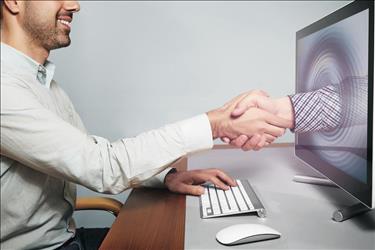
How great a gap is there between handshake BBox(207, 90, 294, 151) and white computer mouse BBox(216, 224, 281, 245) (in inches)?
13.0

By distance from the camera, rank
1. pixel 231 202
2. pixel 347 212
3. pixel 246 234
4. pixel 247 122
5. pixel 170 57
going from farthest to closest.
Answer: pixel 170 57
pixel 247 122
pixel 231 202
pixel 347 212
pixel 246 234

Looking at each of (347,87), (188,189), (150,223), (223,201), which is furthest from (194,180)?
(347,87)

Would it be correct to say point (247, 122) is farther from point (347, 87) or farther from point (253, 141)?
point (347, 87)

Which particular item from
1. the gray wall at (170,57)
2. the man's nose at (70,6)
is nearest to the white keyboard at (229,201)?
the man's nose at (70,6)

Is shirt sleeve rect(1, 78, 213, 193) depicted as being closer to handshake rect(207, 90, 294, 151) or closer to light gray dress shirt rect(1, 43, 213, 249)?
light gray dress shirt rect(1, 43, 213, 249)

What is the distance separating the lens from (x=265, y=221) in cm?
91

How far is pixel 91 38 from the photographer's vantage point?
1813 mm

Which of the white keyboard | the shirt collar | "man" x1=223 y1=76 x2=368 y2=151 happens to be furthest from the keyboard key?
the shirt collar

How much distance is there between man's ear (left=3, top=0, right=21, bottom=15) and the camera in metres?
1.03

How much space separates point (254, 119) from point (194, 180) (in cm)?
25

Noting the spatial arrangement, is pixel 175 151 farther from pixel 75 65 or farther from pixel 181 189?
pixel 75 65

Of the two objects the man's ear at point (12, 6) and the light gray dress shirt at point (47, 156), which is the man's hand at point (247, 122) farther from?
the man's ear at point (12, 6)

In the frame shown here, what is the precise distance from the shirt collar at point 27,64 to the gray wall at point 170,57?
2.28ft

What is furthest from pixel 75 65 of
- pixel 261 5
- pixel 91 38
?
pixel 261 5
